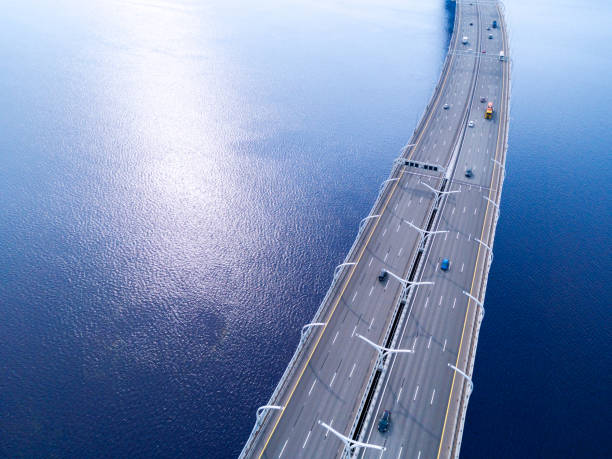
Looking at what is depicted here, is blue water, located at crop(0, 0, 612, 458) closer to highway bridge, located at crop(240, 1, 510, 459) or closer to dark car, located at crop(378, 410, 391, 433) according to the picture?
highway bridge, located at crop(240, 1, 510, 459)

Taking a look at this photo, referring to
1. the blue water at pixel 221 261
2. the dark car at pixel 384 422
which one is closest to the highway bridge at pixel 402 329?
the dark car at pixel 384 422

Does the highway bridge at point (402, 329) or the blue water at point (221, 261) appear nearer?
the highway bridge at point (402, 329)

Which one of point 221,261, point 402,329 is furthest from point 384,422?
point 221,261

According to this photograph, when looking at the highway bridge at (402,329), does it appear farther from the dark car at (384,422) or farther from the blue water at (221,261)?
the blue water at (221,261)

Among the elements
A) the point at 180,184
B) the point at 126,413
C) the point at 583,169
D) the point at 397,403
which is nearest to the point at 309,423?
the point at 397,403

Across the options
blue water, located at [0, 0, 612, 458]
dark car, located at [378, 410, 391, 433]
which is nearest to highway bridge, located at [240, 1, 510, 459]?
dark car, located at [378, 410, 391, 433]

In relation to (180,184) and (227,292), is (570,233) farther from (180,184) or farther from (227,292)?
(180,184)
